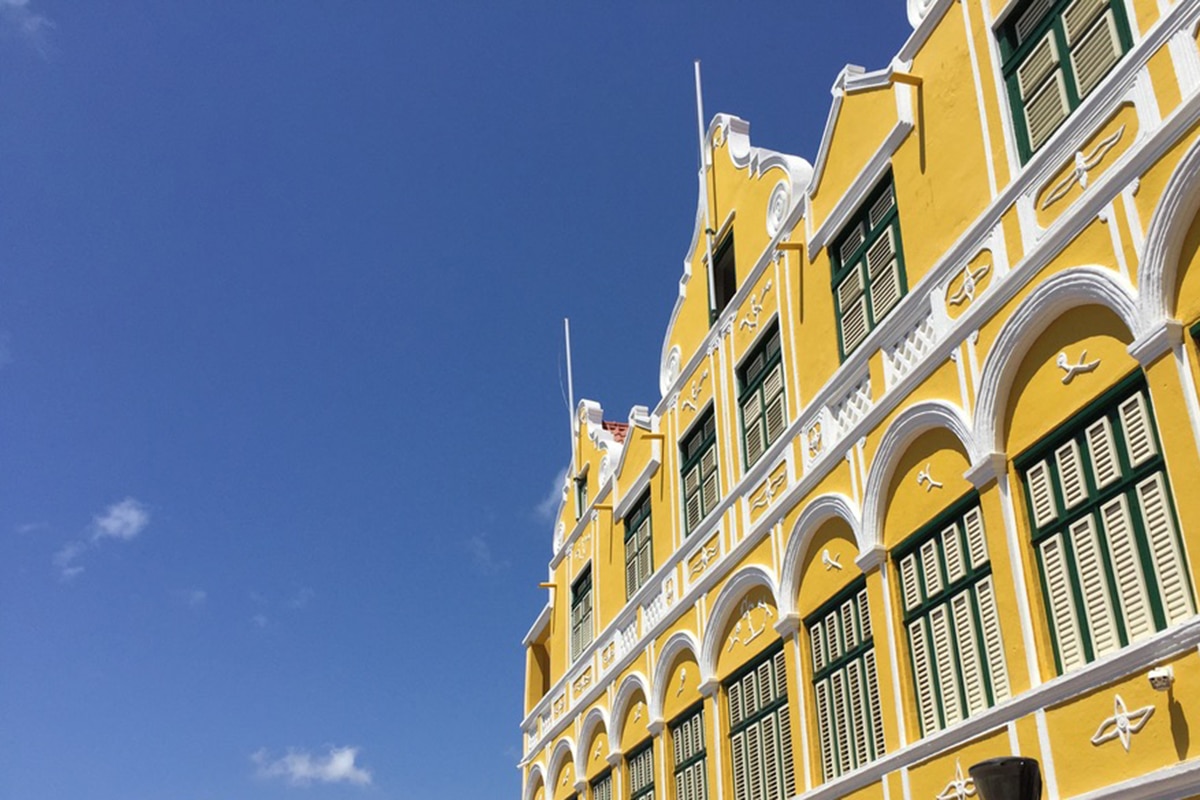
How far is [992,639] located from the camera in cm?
1028

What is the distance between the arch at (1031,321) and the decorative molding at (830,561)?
287 cm

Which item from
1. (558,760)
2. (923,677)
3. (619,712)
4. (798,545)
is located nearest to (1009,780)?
(923,677)

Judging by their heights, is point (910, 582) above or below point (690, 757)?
above

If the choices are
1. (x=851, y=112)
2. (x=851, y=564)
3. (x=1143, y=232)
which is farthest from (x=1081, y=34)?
(x=851, y=564)

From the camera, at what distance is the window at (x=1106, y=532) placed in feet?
28.2

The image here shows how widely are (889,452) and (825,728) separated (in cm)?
310

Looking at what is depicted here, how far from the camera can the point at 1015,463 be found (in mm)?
10250

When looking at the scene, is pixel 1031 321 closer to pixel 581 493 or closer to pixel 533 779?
pixel 581 493

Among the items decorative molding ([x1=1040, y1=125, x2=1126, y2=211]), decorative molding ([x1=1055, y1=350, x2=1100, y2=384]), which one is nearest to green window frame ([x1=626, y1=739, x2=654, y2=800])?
decorative molding ([x1=1055, y1=350, x2=1100, y2=384])

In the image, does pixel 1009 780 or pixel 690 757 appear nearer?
pixel 1009 780

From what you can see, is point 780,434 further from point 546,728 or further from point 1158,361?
point 546,728

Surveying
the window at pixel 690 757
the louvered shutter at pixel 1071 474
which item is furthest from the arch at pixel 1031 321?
the window at pixel 690 757

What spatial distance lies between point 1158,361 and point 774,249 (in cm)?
730

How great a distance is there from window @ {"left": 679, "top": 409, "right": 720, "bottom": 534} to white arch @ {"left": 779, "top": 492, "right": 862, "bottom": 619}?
2761mm
